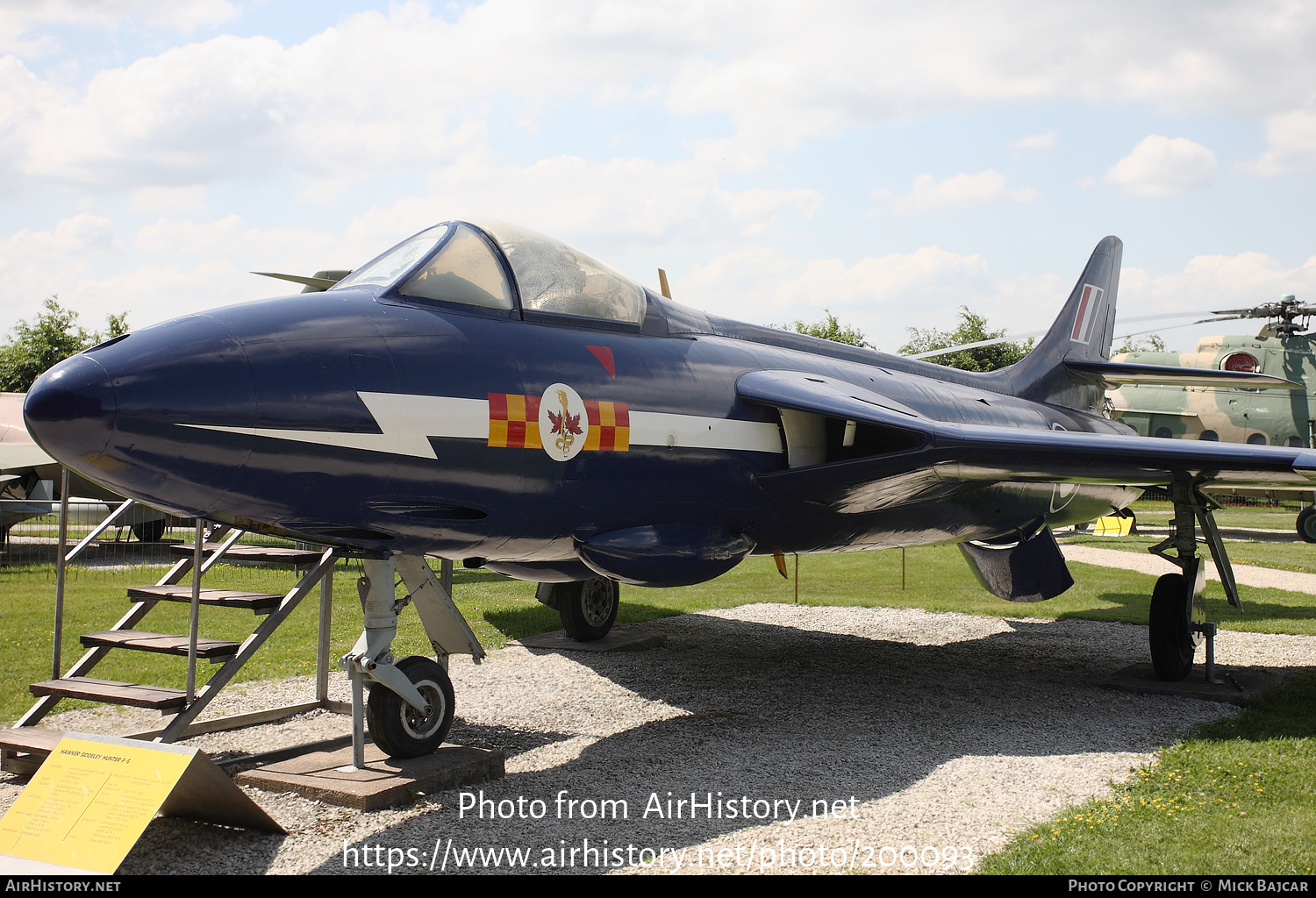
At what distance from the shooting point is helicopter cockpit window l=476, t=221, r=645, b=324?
18.8ft

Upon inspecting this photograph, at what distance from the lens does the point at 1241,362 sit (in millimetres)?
28625

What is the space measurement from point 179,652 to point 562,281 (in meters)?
3.15

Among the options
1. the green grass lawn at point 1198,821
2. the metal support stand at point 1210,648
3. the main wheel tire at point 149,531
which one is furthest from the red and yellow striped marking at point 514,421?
the main wheel tire at point 149,531

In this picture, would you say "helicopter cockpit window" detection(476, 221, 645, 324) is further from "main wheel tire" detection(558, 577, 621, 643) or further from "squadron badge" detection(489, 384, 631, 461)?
"main wheel tire" detection(558, 577, 621, 643)

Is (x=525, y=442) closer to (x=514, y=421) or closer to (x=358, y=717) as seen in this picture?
(x=514, y=421)

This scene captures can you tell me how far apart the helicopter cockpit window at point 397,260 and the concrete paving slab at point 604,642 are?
5555 mm

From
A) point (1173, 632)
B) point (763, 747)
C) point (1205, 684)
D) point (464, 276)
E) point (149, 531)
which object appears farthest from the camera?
point (149, 531)

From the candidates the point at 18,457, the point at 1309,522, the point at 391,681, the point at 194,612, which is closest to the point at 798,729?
the point at 391,681

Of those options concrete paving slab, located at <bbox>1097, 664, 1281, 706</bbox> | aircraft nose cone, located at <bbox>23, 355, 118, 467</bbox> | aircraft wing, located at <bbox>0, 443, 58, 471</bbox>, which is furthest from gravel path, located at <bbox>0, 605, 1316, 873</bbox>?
aircraft wing, located at <bbox>0, 443, 58, 471</bbox>

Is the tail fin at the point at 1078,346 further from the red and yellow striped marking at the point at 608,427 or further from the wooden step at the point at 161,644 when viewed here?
the wooden step at the point at 161,644

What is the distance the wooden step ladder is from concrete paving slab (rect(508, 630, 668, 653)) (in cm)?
363
